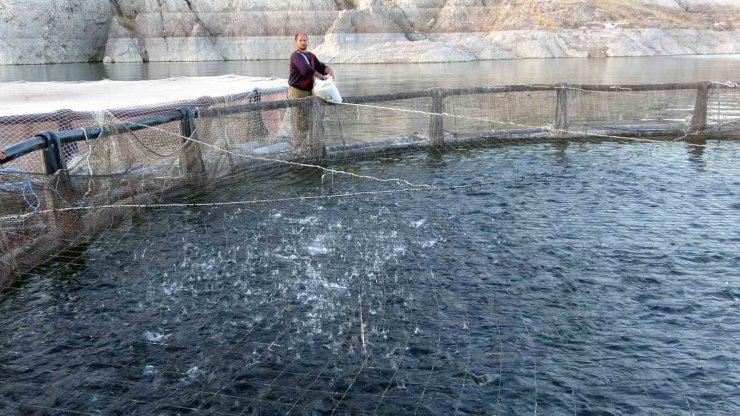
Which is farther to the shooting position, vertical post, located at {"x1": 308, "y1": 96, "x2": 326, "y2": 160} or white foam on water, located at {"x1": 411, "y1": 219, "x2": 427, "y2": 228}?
vertical post, located at {"x1": 308, "y1": 96, "x2": 326, "y2": 160}

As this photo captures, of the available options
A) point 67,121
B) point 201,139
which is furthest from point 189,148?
point 67,121

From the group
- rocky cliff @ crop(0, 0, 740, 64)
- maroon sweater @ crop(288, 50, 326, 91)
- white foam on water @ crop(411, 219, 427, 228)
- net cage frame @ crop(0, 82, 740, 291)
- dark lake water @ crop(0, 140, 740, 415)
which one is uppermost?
rocky cliff @ crop(0, 0, 740, 64)

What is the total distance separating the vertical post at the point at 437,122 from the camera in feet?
45.1

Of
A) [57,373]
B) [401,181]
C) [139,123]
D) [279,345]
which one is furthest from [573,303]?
[139,123]

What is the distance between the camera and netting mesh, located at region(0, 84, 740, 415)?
462 centimetres

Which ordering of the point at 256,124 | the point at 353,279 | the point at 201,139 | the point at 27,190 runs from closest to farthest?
the point at 353,279, the point at 27,190, the point at 201,139, the point at 256,124

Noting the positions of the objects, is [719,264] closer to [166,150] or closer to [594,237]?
[594,237]

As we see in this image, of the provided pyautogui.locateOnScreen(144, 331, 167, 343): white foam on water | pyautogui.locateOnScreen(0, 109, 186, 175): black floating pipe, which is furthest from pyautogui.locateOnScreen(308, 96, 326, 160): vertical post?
pyautogui.locateOnScreen(144, 331, 167, 343): white foam on water

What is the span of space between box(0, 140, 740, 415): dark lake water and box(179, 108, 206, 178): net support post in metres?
1.41

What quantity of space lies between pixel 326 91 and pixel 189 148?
3.30 metres

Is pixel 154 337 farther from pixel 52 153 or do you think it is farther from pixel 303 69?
pixel 303 69

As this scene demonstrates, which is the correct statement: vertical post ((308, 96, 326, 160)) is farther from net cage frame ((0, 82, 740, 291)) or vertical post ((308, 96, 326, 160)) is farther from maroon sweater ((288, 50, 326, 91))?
maroon sweater ((288, 50, 326, 91))

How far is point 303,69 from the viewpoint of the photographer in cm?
1228

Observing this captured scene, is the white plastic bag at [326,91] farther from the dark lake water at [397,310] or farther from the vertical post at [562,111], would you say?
the vertical post at [562,111]
